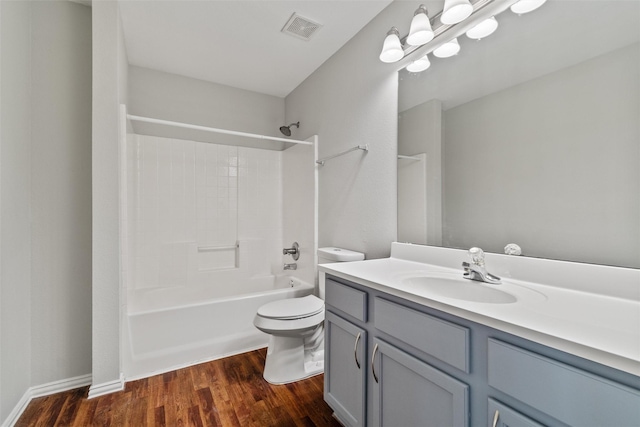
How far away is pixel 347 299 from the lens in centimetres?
128

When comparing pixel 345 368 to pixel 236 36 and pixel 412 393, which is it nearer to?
pixel 412 393

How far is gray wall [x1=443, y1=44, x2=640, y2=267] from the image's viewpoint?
91 cm

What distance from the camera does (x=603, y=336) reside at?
1.98 ft

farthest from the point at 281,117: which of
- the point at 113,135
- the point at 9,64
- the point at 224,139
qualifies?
the point at 9,64

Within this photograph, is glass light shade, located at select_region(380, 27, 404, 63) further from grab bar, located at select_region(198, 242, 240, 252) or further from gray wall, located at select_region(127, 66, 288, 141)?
grab bar, located at select_region(198, 242, 240, 252)

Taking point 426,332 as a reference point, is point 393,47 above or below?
above

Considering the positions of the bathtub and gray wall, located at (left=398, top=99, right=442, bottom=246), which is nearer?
gray wall, located at (left=398, top=99, right=442, bottom=246)

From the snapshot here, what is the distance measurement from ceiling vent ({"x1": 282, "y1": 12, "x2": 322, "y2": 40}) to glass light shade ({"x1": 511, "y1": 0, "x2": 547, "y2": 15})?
1.24 meters

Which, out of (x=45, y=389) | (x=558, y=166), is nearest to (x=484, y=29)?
(x=558, y=166)

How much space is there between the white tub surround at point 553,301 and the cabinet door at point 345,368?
25 centimetres

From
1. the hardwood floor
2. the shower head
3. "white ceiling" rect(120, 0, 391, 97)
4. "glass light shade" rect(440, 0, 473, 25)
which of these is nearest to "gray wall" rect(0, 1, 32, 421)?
the hardwood floor

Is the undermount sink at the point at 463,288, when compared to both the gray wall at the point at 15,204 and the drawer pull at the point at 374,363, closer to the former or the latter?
the drawer pull at the point at 374,363

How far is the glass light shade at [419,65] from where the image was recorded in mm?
1597

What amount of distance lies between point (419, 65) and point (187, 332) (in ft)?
7.43
